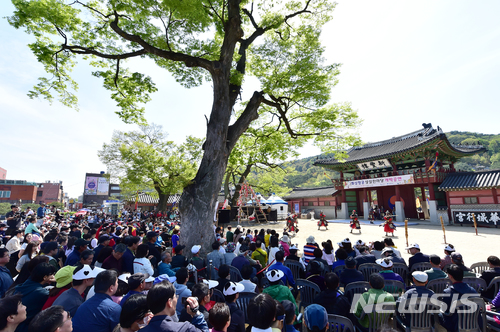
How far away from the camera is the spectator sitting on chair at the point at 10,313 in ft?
6.54

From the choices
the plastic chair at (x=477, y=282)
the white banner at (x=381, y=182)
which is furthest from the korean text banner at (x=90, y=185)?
the plastic chair at (x=477, y=282)

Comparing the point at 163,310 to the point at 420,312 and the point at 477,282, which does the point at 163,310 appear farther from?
the point at 477,282

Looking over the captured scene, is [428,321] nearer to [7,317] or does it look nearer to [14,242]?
[7,317]

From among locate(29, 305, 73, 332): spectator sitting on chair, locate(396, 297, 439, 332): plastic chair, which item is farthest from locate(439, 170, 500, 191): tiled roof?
locate(29, 305, 73, 332): spectator sitting on chair

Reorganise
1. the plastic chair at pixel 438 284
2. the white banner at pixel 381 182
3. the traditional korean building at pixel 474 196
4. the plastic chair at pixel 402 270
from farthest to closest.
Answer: the white banner at pixel 381 182 < the traditional korean building at pixel 474 196 < the plastic chair at pixel 402 270 < the plastic chair at pixel 438 284

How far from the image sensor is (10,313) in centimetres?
202

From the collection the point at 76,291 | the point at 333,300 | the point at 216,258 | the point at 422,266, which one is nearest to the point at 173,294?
the point at 76,291

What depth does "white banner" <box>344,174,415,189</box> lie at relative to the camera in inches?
845

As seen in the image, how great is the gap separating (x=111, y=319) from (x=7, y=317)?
0.83 meters

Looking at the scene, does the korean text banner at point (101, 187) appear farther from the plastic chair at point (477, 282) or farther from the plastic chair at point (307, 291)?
the plastic chair at point (477, 282)

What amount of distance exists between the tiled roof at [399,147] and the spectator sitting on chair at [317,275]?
19864mm

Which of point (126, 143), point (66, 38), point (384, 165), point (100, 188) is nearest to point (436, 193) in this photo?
point (384, 165)

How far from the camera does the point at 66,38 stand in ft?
24.8

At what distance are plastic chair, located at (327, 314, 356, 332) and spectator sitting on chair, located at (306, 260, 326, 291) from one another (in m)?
1.45
